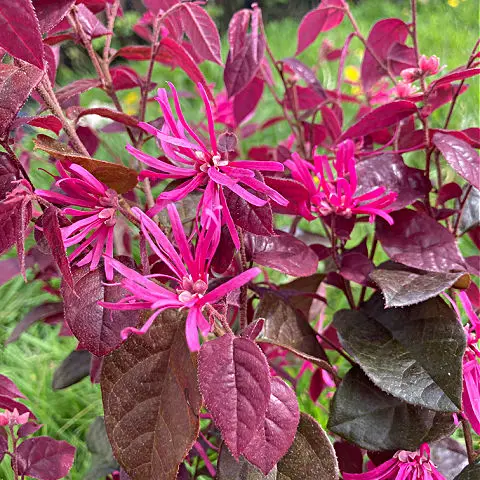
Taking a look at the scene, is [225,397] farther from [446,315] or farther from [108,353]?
[446,315]

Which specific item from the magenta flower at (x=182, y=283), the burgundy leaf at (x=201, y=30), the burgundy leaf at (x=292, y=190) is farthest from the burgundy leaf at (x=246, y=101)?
the magenta flower at (x=182, y=283)

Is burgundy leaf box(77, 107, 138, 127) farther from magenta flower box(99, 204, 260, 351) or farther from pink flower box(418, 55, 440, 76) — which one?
pink flower box(418, 55, 440, 76)

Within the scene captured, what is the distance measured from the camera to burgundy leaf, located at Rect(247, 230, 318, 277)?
0.54 m

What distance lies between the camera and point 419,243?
61cm

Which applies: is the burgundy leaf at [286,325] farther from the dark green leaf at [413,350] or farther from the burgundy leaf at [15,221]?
the burgundy leaf at [15,221]

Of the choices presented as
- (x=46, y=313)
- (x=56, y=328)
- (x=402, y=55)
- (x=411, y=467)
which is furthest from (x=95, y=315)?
(x=56, y=328)

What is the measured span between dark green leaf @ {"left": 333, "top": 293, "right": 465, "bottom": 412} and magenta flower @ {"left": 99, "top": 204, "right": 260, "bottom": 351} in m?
0.18

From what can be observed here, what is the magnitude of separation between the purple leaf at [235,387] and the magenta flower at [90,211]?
0.33 ft

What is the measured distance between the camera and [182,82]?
2941 millimetres

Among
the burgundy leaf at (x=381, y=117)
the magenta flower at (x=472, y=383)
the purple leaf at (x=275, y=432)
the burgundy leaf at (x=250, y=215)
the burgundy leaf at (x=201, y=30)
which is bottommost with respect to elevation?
the magenta flower at (x=472, y=383)

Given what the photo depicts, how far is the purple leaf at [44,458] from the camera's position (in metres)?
0.62

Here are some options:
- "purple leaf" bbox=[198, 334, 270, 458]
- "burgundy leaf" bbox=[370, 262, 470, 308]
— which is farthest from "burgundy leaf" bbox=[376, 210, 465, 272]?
"purple leaf" bbox=[198, 334, 270, 458]

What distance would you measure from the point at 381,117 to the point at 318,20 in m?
0.28

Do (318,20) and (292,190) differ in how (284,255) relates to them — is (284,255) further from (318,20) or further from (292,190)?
(318,20)
